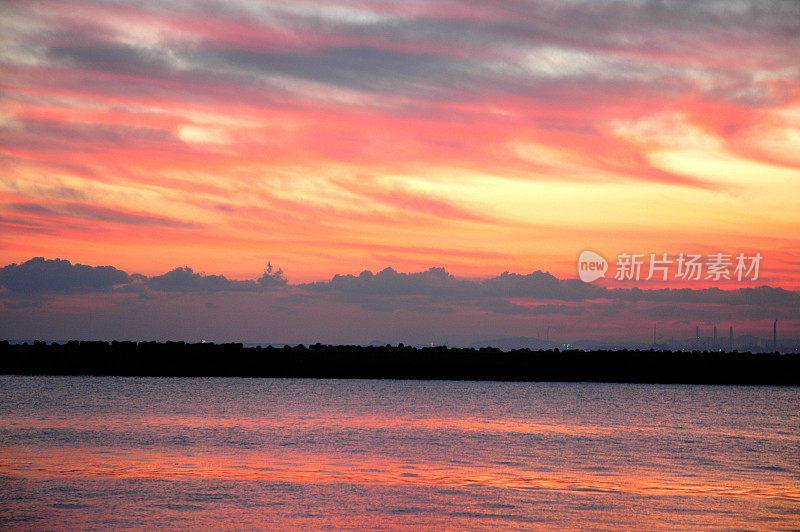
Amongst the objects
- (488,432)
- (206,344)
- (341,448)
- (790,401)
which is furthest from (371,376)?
(341,448)

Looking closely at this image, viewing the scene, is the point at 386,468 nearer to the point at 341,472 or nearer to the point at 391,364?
the point at 341,472

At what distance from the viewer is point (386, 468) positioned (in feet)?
79.7

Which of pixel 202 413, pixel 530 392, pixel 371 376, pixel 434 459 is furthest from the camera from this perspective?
pixel 371 376

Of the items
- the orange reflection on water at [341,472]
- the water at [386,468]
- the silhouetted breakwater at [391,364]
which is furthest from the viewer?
the silhouetted breakwater at [391,364]

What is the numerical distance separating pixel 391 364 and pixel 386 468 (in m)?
74.2

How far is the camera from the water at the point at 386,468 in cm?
1739

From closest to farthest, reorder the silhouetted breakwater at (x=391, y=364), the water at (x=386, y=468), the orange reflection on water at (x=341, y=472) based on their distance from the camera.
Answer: the water at (x=386, y=468), the orange reflection on water at (x=341, y=472), the silhouetted breakwater at (x=391, y=364)

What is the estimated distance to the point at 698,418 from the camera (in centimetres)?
4747

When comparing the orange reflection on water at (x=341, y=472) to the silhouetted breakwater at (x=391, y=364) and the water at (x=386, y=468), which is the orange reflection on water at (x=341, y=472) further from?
the silhouetted breakwater at (x=391, y=364)

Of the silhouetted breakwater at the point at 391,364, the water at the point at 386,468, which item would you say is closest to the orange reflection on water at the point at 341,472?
the water at the point at 386,468

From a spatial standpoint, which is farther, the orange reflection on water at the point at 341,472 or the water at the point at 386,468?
the orange reflection on water at the point at 341,472

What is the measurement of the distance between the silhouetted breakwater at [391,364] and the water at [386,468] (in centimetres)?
4801

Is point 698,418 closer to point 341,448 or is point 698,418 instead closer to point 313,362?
point 341,448

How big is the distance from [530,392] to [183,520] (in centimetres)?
5765
